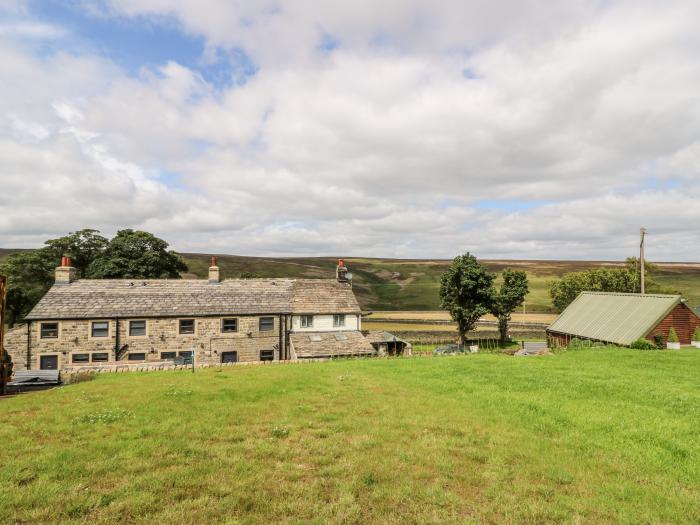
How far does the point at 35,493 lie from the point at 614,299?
50.7 metres

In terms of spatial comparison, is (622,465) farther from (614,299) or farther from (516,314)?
(516,314)

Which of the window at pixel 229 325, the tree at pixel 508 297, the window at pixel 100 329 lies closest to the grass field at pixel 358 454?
the window at pixel 100 329

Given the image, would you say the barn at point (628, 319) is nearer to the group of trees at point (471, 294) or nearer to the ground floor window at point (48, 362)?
the group of trees at point (471, 294)

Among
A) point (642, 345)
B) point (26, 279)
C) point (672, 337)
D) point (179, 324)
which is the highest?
point (26, 279)

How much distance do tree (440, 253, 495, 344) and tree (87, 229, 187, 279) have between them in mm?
45716

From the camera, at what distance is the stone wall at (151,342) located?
34.3 meters

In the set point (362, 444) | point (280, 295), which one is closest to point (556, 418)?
point (362, 444)

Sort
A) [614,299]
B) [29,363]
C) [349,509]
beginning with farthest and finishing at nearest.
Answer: [614,299], [29,363], [349,509]

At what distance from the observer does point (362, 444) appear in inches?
398

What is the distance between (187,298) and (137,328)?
17.6ft

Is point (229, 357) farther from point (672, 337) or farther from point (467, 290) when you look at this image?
point (672, 337)

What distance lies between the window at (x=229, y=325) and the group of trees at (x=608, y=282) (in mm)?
60483

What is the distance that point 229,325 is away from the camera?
3891 cm

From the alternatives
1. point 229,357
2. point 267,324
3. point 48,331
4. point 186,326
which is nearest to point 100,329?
point 48,331
